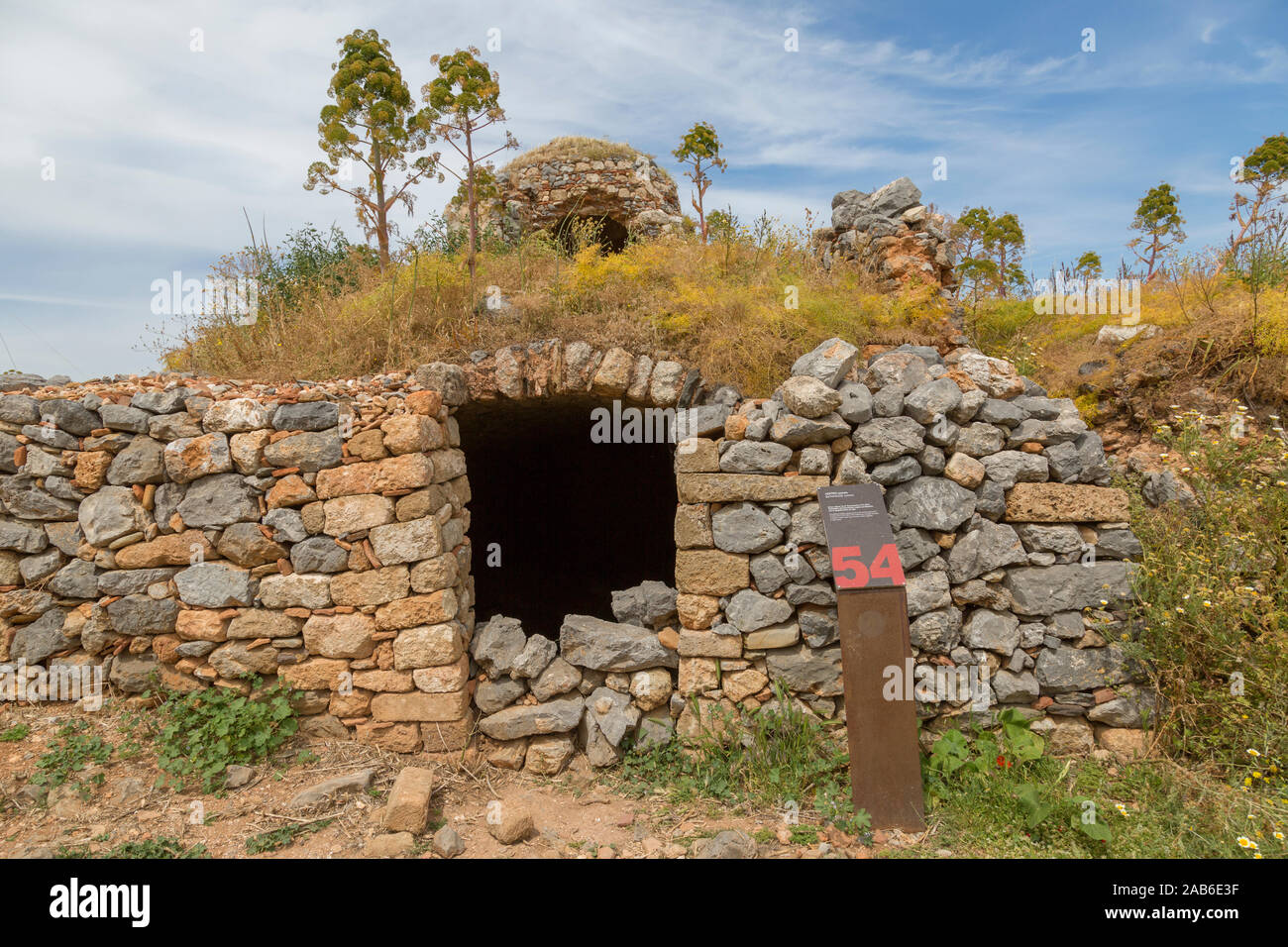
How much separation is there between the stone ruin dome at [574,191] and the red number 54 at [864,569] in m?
8.12

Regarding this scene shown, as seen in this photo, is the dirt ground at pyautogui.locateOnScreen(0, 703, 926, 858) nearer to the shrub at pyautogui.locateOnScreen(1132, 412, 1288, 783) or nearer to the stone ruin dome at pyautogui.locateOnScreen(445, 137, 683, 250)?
the shrub at pyautogui.locateOnScreen(1132, 412, 1288, 783)

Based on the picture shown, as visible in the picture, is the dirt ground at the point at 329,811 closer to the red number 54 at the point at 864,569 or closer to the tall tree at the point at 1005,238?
the red number 54 at the point at 864,569

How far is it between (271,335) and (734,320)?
3.70 metres

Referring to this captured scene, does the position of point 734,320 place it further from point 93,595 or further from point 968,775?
point 93,595

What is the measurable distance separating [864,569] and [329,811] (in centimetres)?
333

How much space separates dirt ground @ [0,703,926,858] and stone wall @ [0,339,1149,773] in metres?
0.22

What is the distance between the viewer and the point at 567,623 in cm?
463

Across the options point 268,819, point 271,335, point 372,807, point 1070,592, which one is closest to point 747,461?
point 1070,592

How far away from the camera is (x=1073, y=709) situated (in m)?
4.20

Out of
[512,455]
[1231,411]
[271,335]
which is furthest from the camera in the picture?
[512,455]

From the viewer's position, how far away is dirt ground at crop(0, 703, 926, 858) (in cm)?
361

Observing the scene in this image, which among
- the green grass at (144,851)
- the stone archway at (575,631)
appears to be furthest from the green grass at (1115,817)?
the green grass at (144,851)

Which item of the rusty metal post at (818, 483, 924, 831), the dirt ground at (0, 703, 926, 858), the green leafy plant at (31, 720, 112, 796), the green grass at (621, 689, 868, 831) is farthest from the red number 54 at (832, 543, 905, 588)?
the green leafy plant at (31, 720, 112, 796)

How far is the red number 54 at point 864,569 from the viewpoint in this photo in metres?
3.93
